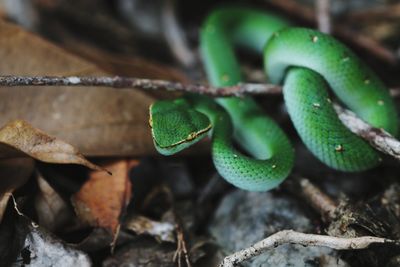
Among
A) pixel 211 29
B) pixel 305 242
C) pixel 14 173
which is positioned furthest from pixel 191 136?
pixel 211 29

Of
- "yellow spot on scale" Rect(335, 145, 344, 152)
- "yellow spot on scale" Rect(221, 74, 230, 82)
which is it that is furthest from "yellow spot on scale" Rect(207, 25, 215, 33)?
"yellow spot on scale" Rect(335, 145, 344, 152)

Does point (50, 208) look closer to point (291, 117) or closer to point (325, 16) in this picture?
point (291, 117)

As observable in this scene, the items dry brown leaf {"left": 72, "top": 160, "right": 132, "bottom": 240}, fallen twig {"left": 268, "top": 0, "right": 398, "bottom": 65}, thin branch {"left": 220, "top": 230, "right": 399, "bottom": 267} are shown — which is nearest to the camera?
thin branch {"left": 220, "top": 230, "right": 399, "bottom": 267}

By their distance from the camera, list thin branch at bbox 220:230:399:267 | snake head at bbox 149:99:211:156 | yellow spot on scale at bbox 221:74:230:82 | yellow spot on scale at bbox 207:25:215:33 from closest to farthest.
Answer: thin branch at bbox 220:230:399:267 → snake head at bbox 149:99:211:156 → yellow spot on scale at bbox 221:74:230:82 → yellow spot on scale at bbox 207:25:215:33

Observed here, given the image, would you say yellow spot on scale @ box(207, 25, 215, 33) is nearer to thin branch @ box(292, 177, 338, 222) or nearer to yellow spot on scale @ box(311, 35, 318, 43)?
yellow spot on scale @ box(311, 35, 318, 43)

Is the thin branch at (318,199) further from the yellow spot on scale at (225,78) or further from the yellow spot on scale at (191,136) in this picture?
the yellow spot on scale at (225,78)

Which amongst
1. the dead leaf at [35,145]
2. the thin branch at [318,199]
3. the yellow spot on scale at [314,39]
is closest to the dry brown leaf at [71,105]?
the dead leaf at [35,145]

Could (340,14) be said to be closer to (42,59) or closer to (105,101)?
(105,101)

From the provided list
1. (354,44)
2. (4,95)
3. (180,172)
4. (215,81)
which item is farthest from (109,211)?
(354,44)
